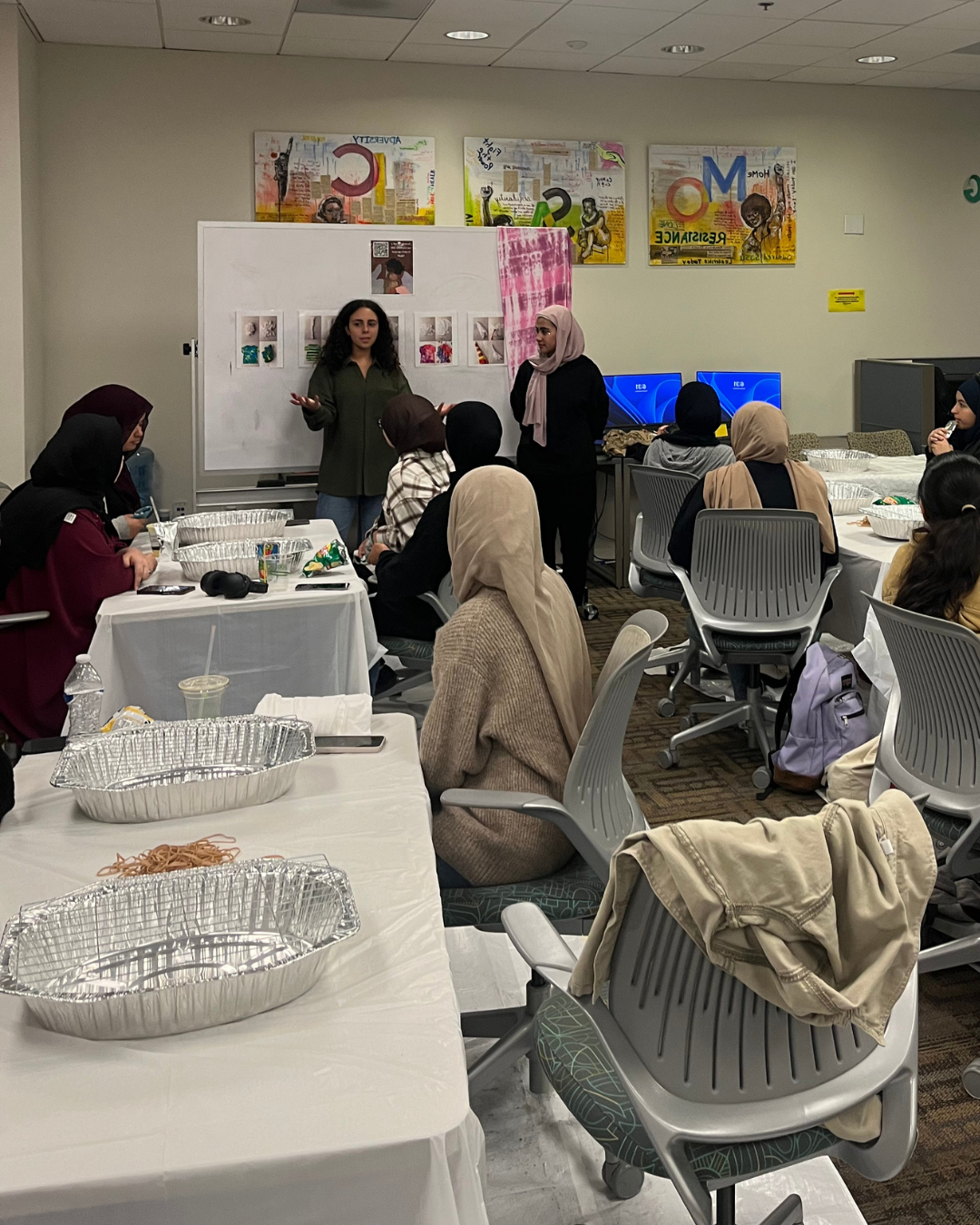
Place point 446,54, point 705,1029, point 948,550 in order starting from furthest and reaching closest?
1. point 446,54
2. point 948,550
3. point 705,1029

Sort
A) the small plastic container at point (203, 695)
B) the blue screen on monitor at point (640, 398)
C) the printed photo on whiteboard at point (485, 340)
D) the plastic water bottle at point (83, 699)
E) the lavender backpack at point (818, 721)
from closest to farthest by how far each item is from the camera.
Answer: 1. the small plastic container at point (203, 695)
2. the plastic water bottle at point (83, 699)
3. the lavender backpack at point (818, 721)
4. the printed photo on whiteboard at point (485, 340)
5. the blue screen on monitor at point (640, 398)

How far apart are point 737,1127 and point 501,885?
83 cm

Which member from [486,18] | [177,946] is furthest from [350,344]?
[177,946]

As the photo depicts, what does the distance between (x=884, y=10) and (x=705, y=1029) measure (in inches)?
218

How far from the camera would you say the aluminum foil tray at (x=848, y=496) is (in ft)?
14.9

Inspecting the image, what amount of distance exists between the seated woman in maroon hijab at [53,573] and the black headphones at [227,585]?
242 millimetres

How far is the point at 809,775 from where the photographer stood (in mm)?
3615

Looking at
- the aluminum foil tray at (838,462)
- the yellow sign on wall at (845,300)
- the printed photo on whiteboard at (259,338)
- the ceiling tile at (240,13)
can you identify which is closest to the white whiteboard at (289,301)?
the printed photo on whiteboard at (259,338)

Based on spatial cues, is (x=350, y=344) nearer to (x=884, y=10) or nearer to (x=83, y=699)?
(x=884, y=10)

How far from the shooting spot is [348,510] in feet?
18.3

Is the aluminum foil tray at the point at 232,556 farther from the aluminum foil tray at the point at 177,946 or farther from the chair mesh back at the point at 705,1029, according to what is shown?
the chair mesh back at the point at 705,1029

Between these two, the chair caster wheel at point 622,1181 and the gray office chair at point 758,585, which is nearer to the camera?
the chair caster wheel at point 622,1181

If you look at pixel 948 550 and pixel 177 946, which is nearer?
pixel 177 946

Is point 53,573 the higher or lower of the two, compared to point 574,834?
higher
